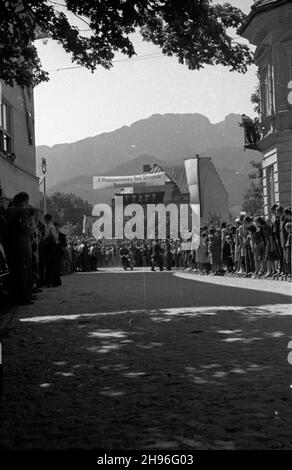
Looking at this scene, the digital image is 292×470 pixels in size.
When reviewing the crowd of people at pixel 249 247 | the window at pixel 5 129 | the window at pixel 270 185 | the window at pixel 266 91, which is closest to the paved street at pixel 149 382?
the crowd of people at pixel 249 247

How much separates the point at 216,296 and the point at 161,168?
72.0m

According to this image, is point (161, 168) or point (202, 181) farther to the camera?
point (161, 168)

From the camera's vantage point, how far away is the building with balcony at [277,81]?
23766 millimetres

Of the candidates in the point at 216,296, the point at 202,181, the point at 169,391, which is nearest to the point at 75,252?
the point at 202,181

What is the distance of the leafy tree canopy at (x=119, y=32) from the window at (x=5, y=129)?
988 cm

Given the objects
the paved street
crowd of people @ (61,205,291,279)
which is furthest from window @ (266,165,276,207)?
the paved street

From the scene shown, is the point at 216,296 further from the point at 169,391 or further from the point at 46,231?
the point at 169,391

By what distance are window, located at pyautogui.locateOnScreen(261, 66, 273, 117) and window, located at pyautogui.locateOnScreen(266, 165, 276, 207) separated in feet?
8.13

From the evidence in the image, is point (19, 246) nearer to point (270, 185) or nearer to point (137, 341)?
point (137, 341)

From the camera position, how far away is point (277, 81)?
976 inches

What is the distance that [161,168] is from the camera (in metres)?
82.4

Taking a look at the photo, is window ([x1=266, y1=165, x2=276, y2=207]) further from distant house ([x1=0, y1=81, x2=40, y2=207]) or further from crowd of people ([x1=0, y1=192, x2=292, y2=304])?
distant house ([x1=0, y1=81, x2=40, y2=207])

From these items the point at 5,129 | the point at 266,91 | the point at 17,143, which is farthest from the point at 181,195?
the point at 5,129

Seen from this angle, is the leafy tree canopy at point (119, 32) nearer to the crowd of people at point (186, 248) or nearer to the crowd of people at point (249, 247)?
the crowd of people at point (186, 248)
